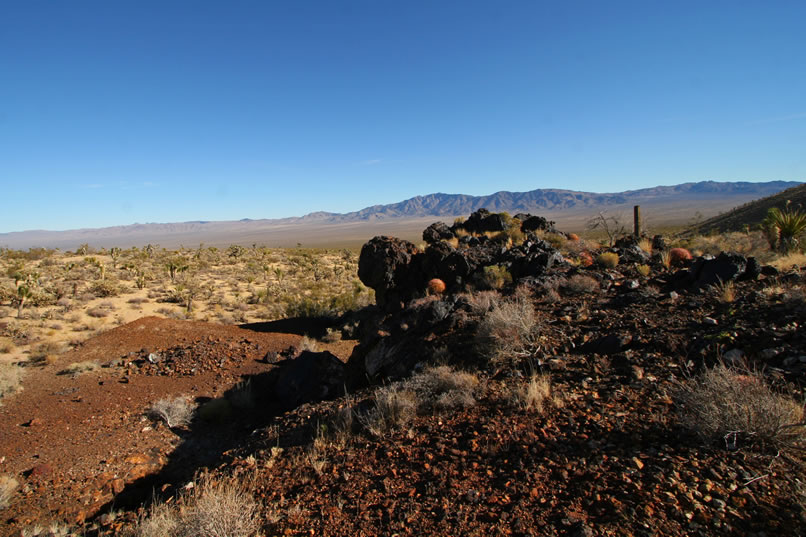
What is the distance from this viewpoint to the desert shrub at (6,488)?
5.07 metres

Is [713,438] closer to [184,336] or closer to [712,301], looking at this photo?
[712,301]

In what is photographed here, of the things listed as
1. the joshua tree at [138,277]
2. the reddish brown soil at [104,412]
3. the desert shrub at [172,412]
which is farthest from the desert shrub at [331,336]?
the joshua tree at [138,277]

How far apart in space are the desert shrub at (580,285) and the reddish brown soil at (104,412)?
296 inches

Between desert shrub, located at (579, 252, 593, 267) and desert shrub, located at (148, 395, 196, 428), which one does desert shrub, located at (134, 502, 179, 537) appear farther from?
desert shrub, located at (579, 252, 593, 267)

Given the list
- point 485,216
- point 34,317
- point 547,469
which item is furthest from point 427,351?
point 34,317

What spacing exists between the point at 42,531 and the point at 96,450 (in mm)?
2134

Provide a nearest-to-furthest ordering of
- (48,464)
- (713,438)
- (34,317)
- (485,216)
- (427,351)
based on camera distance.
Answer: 1. (713,438)
2. (48,464)
3. (427,351)
4. (34,317)
5. (485,216)

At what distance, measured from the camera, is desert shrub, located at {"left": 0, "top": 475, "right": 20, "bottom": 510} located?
5.07 metres

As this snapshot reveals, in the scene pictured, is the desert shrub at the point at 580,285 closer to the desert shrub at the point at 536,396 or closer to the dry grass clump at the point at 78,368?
the desert shrub at the point at 536,396

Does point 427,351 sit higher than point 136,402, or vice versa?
point 427,351

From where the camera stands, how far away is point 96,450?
6.48m

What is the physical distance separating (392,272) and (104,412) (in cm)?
785

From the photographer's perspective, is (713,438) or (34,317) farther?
(34,317)

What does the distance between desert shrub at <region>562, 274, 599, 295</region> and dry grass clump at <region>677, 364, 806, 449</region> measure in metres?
4.63
